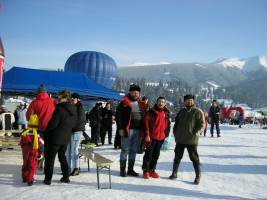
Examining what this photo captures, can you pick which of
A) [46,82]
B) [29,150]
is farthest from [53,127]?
[46,82]

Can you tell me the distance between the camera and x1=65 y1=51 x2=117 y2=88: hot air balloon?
34.3m

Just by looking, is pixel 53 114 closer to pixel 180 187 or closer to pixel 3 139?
pixel 180 187

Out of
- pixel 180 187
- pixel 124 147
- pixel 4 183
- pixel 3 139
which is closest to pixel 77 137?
pixel 124 147

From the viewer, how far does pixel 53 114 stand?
286 inches

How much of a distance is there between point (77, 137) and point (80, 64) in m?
27.3

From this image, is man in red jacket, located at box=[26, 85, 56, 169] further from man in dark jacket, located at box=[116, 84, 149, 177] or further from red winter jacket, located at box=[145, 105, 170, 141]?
red winter jacket, located at box=[145, 105, 170, 141]

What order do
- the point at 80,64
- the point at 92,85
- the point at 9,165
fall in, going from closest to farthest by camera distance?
the point at 9,165
the point at 92,85
the point at 80,64

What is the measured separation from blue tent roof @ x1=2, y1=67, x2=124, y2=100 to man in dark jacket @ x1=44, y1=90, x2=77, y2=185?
825 centimetres

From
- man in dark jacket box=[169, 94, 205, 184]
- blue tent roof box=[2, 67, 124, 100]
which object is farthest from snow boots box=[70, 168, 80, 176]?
blue tent roof box=[2, 67, 124, 100]

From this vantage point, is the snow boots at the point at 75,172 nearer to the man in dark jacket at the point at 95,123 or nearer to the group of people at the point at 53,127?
the group of people at the point at 53,127

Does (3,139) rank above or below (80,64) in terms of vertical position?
below

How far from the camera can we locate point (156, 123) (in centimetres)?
834

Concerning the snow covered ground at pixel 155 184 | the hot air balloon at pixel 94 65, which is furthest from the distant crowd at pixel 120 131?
the hot air balloon at pixel 94 65

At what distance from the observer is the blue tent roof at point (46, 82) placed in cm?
1546
